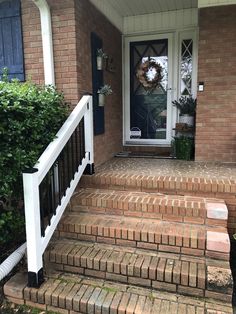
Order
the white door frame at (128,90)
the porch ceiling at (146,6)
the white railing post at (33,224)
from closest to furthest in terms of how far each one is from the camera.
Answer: the white railing post at (33,224) < the porch ceiling at (146,6) < the white door frame at (128,90)

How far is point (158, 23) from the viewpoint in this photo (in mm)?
4406

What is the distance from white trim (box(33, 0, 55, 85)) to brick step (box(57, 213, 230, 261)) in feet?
5.18

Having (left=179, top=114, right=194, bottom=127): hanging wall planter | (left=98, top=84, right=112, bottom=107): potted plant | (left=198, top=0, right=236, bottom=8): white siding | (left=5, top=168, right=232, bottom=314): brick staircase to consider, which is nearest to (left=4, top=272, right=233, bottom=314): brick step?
(left=5, top=168, right=232, bottom=314): brick staircase

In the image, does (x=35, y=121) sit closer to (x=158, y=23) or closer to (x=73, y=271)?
(x=73, y=271)

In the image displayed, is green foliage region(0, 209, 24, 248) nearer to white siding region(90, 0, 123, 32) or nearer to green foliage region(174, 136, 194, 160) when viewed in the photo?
green foliage region(174, 136, 194, 160)

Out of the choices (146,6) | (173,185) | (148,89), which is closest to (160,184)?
(173,185)

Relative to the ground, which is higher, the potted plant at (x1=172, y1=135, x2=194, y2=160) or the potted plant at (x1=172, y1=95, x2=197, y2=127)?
the potted plant at (x1=172, y1=95, x2=197, y2=127)

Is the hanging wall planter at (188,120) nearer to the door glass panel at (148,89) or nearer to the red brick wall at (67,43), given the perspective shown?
the door glass panel at (148,89)

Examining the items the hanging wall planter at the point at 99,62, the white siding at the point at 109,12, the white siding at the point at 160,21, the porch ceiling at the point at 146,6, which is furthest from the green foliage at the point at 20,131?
the white siding at the point at 160,21

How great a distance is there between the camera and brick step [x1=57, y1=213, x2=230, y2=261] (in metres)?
2.15

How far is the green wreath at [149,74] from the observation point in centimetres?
464

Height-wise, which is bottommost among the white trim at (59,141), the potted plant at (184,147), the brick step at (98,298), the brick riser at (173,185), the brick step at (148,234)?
the brick step at (98,298)

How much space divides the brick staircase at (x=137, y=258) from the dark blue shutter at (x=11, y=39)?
175 cm

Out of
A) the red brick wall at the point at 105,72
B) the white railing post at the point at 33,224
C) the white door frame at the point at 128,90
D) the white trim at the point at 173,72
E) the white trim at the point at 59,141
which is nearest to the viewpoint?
the white railing post at the point at 33,224
